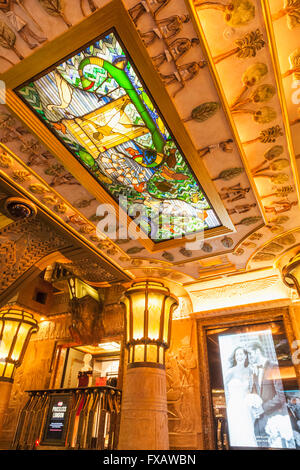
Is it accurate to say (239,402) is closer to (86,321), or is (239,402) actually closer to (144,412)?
(144,412)

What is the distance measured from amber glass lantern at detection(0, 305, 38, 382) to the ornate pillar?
2522 millimetres

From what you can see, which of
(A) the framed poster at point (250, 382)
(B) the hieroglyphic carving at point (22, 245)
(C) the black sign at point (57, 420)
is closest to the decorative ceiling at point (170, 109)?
(B) the hieroglyphic carving at point (22, 245)

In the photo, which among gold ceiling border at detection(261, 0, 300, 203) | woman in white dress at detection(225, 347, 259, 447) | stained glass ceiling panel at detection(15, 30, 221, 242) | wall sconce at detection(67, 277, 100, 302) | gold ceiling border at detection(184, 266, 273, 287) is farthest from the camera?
wall sconce at detection(67, 277, 100, 302)

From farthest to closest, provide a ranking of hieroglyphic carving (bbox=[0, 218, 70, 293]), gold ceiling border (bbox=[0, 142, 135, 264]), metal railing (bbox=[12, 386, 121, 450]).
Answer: metal railing (bbox=[12, 386, 121, 450]), hieroglyphic carving (bbox=[0, 218, 70, 293]), gold ceiling border (bbox=[0, 142, 135, 264])

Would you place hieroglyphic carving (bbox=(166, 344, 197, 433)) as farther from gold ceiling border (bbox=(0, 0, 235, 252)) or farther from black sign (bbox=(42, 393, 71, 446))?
gold ceiling border (bbox=(0, 0, 235, 252))

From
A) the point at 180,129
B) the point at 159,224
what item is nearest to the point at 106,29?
the point at 180,129

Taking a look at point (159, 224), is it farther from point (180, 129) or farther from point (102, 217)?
point (180, 129)

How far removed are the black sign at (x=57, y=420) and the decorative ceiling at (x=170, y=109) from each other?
305 cm

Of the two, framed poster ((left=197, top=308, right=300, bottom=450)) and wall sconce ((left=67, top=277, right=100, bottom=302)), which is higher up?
wall sconce ((left=67, top=277, right=100, bottom=302))

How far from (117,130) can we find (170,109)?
66 centimetres

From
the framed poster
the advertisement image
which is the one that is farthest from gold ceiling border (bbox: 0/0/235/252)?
the advertisement image

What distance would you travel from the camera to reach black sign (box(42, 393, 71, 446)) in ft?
15.6

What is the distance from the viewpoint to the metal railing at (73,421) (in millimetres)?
4606
